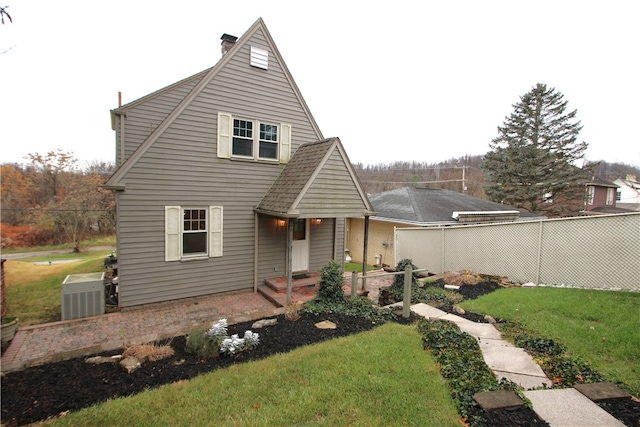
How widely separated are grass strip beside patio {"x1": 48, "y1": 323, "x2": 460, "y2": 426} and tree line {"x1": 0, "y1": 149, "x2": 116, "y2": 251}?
24924 mm

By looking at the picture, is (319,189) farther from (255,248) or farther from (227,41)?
(227,41)

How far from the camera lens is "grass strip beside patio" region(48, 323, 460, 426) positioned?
307 centimetres

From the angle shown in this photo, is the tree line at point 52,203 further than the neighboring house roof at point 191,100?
Yes

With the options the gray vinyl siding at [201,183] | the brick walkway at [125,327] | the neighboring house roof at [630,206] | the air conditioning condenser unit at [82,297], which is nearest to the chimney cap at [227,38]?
the gray vinyl siding at [201,183]

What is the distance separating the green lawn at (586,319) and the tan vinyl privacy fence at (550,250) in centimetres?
60

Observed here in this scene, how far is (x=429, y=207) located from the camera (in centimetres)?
1600

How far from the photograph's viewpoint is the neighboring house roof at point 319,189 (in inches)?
296

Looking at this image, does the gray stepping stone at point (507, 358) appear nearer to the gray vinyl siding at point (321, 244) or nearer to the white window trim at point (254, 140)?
the gray vinyl siding at point (321, 244)

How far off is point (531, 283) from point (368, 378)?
7315 mm

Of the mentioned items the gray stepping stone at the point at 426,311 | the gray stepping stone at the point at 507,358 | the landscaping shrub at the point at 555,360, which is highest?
the landscaping shrub at the point at 555,360

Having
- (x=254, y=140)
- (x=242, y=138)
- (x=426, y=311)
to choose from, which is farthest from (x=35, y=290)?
(x=426, y=311)

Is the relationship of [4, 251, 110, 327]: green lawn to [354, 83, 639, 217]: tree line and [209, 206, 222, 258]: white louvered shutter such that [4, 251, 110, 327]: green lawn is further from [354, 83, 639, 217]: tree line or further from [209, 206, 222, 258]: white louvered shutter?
[354, 83, 639, 217]: tree line

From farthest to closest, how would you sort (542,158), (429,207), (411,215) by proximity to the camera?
(542,158)
(429,207)
(411,215)

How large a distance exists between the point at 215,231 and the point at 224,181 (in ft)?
4.84
